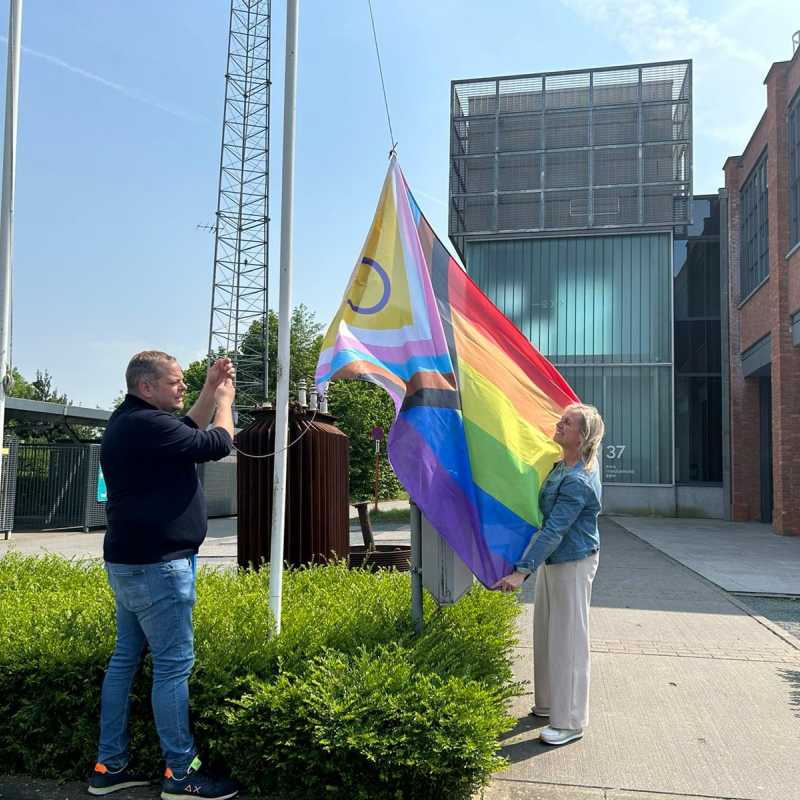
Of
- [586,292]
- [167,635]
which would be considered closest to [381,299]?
[167,635]

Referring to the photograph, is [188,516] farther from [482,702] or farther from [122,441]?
[482,702]

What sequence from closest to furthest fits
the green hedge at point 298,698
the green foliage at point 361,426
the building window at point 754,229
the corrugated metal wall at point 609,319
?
1. the green hedge at point 298,698
2. the building window at point 754,229
3. the corrugated metal wall at point 609,319
4. the green foliage at point 361,426

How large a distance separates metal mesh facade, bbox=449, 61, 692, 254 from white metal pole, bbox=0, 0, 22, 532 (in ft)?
79.5

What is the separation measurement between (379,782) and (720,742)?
7.23 feet

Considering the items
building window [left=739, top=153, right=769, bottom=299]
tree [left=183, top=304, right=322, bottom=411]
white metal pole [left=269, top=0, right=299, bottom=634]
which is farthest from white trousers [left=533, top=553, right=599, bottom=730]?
tree [left=183, top=304, right=322, bottom=411]

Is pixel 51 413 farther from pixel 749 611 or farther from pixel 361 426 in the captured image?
pixel 749 611

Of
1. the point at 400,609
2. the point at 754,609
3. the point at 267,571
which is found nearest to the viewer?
the point at 400,609

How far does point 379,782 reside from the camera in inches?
143

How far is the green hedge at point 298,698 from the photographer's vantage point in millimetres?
3604

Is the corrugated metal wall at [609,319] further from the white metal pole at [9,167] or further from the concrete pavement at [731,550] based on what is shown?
the white metal pole at [9,167]

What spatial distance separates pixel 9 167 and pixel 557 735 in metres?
5.32

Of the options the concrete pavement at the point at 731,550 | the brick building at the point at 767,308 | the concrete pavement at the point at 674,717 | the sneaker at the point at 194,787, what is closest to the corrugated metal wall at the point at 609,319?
the brick building at the point at 767,308

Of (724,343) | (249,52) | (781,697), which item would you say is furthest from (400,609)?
(249,52)

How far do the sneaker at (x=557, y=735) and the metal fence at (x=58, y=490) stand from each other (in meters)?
19.1
